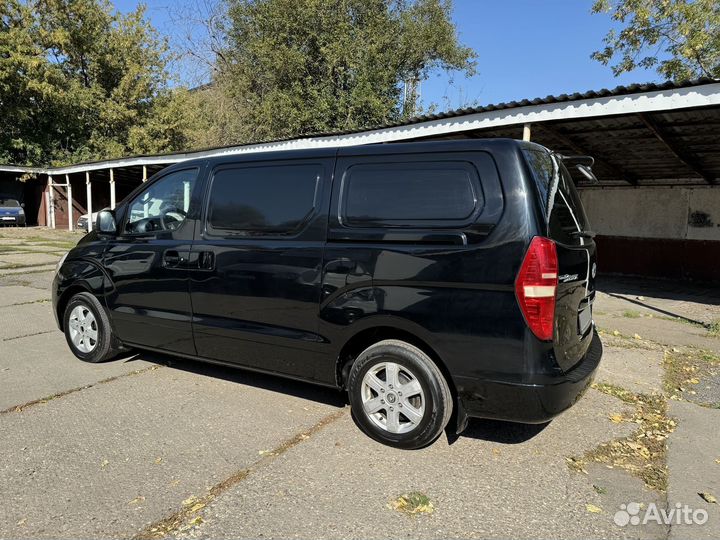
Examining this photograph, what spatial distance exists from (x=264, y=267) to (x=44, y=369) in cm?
264

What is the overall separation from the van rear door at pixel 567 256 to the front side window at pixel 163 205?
2.72m

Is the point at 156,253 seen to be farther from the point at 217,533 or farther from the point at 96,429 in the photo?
the point at 217,533

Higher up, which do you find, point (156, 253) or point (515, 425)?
point (156, 253)

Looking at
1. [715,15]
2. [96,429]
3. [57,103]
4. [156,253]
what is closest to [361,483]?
[96,429]

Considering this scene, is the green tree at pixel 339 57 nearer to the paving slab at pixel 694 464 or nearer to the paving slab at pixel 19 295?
the paving slab at pixel 19 295

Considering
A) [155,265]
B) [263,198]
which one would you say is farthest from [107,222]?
[263,198]

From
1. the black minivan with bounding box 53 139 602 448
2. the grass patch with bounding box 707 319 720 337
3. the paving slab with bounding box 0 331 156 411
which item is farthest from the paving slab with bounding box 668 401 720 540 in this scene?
the paving slab with bounding box 0 331 156 411

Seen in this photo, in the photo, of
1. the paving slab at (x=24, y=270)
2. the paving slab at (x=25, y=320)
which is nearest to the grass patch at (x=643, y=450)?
the paving slab at (x=25, y=320)

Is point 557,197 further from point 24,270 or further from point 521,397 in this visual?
point 24,270

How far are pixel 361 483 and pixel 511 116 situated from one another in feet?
19.3

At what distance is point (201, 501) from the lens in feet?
8.92

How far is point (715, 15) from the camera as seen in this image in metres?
15.5

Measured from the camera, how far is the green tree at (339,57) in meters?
24.9

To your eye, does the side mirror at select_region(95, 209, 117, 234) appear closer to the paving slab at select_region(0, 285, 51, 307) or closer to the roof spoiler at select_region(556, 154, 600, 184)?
the roof spoiler at select_region(556, 154, 600, 184)
